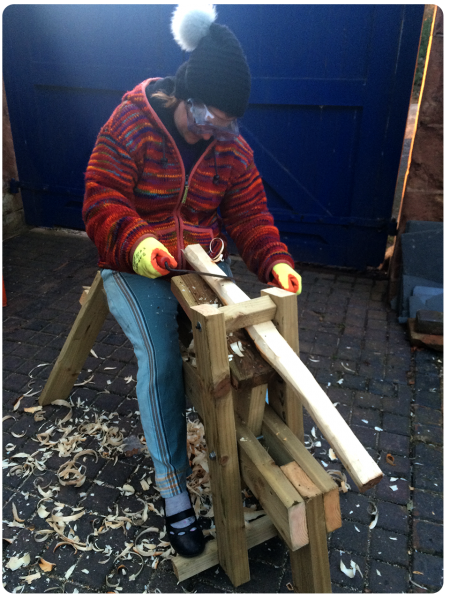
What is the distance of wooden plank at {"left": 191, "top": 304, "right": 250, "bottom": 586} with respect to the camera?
1619 millimetres

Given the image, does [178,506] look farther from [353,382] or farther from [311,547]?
[353,382]

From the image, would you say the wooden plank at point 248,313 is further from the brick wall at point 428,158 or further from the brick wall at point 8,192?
the brick wall at point 8,192

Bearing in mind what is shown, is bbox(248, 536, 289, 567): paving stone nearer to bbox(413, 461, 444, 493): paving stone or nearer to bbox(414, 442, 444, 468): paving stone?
bbox(413, 461, 444, 493): paving stone

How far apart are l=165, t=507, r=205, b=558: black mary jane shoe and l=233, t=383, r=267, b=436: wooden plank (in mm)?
560

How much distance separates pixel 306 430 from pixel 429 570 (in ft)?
3.16

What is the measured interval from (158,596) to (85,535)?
0.46 m

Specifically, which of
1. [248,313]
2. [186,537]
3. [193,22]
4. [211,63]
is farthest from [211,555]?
[193,22]

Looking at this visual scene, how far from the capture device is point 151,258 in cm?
202

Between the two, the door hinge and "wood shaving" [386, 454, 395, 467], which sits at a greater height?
the door hinge

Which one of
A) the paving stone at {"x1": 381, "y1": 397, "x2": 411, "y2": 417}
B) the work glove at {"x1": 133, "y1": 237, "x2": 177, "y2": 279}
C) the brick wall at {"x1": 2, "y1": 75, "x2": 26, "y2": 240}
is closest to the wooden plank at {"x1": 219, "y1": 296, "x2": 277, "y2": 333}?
the work glove at {"x1": 133, "y1": 237, "x2": 177, "y2": 279}

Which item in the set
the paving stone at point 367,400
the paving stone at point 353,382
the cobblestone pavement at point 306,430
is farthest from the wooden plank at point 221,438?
the paving stone at point 353,382

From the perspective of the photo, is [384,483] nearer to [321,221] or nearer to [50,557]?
[50,557]

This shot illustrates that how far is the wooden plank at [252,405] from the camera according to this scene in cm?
182

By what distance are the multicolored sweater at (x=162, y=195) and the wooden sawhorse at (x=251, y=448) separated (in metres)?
0.41
